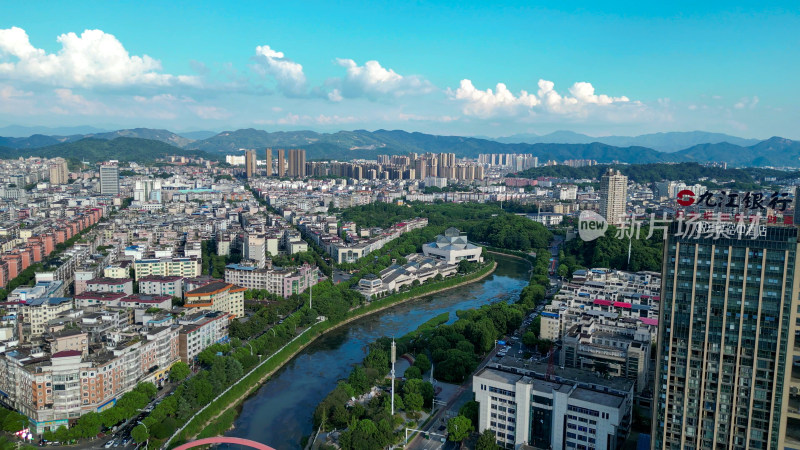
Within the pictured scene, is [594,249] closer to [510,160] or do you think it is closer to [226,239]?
[226,239]

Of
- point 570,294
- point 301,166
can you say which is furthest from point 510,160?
point 570,294

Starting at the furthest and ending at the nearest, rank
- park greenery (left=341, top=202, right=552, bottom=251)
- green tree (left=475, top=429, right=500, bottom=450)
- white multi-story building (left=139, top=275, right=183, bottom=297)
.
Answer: park greenery (left=341, top=202, right=552, bottom=251) → white multi-story building (left=139, top=275, right=183, bottom=297) → green tree (left=475, top=429, right=500, bottom=450)

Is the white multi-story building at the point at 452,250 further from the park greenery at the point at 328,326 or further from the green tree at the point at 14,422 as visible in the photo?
the green tree at the point at 14,422

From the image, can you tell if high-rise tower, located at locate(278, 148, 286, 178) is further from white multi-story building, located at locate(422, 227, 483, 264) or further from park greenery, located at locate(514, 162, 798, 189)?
white multi-story building, located at locate(422, 227, 483, 264)

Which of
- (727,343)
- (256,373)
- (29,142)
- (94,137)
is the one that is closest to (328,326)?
(256,373)

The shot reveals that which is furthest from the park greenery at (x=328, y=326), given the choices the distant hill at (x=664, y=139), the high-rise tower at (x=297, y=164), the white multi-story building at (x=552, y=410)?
the distant hill at (x=664, y=139)

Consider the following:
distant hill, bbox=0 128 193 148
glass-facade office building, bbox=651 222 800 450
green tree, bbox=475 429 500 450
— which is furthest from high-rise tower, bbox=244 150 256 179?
glass-facade office building, bbox=651 222 800 450
